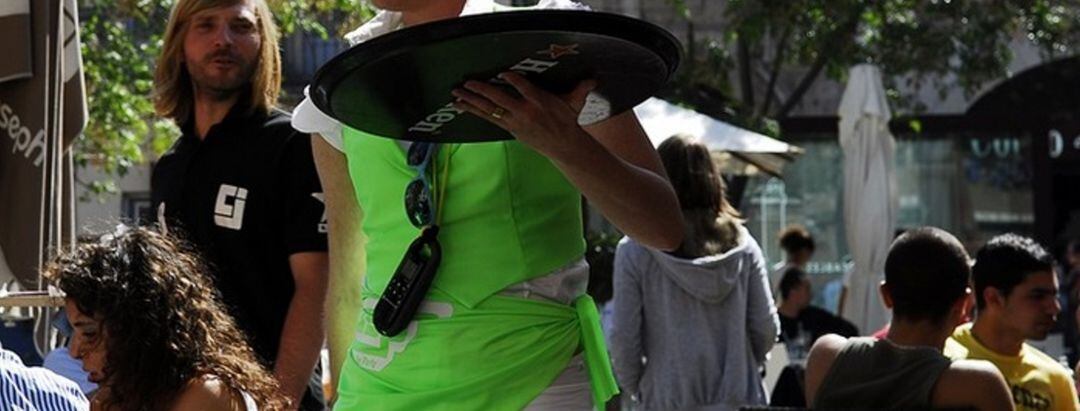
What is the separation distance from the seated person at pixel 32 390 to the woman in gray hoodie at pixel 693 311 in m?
4.55

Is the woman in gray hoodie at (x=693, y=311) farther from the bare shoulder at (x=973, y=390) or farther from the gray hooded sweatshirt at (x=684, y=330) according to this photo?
the bare shoulder at (x=973, y=390)

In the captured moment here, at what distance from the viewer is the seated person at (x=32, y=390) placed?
3.15 m

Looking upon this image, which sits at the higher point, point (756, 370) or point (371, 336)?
point (371, 336)

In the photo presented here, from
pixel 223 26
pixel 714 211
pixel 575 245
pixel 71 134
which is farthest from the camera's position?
pixel 714 211

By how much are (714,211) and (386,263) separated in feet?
14.4

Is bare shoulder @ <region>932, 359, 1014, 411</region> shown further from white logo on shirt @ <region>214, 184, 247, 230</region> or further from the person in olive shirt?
white logo on shirt @ <region>214, 184, 247, 230</region>

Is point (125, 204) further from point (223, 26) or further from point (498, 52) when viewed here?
point (498, 52)

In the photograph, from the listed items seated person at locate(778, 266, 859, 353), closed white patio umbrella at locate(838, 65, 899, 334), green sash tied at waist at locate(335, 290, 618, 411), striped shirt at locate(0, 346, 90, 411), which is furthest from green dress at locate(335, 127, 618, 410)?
closed white patio umbrella at locate(838, 65, 899, 334)

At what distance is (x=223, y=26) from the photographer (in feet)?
15.8

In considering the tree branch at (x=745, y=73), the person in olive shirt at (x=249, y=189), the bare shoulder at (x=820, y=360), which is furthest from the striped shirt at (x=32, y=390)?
the tree branch at (x=745, y=73)

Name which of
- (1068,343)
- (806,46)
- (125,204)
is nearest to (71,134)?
(806,46)

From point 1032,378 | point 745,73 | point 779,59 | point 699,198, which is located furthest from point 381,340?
point 745,73

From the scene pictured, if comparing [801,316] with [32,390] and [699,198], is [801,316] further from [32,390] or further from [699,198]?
[32,390]

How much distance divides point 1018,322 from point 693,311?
6.08 feet
